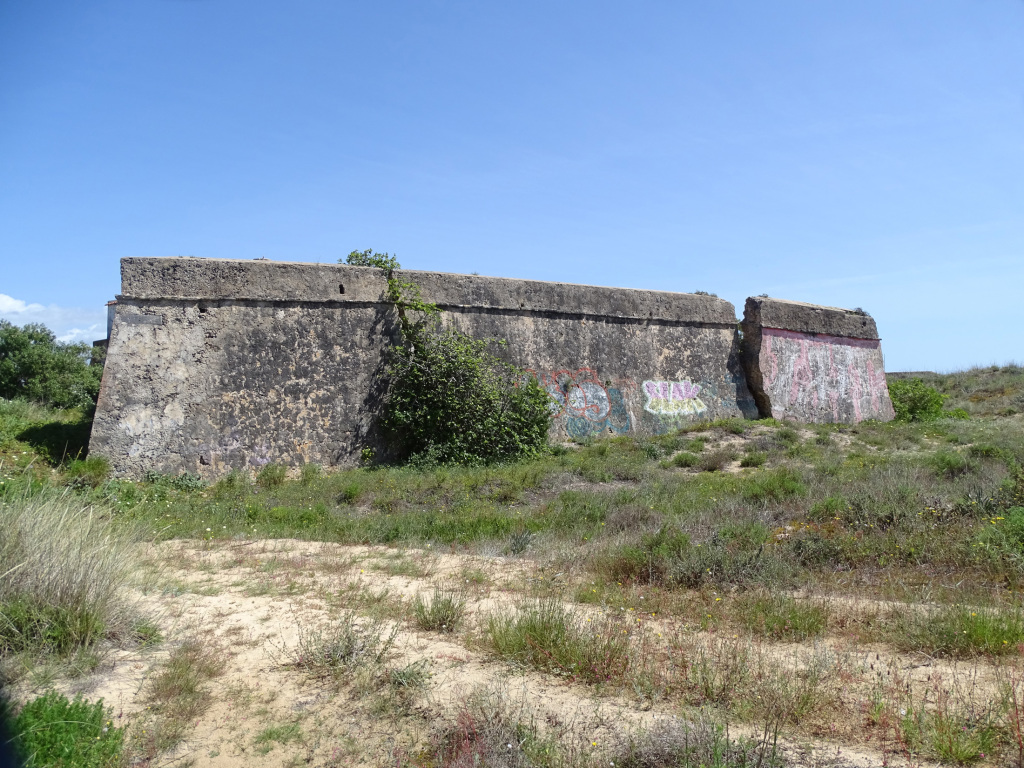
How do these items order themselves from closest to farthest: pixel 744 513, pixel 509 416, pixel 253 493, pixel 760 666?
pixel 760 666, pixel 744 513, pixel 253 493, pixel 509 416

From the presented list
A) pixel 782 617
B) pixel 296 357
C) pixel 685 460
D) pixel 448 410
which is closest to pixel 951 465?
pixel 685 460

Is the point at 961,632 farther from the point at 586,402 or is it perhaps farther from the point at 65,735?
the point at 586,402

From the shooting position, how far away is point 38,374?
15898 millimetres

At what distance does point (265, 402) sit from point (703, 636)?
7274mm

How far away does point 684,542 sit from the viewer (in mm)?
5207

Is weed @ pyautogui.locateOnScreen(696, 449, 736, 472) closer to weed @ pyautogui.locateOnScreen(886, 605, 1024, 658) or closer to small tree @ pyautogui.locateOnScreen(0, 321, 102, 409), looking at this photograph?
weed @ pyautogui.locateOnScreen(886, 605, 1024, 658)

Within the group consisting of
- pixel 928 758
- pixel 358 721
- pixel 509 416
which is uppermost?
pixel 509 416

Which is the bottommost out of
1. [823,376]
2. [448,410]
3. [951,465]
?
[951,465]

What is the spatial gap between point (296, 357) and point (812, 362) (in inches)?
391

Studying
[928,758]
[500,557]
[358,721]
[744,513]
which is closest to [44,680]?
[358,721]

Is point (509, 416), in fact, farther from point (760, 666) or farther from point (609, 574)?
point (760, 666)

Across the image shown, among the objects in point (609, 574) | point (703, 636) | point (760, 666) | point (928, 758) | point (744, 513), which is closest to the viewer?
point (928, 758)

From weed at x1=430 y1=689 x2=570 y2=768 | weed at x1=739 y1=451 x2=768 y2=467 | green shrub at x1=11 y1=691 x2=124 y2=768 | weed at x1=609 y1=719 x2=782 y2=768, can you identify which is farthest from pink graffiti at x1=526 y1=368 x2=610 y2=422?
green shrub at x1=11 y1=691 x2=124 y2=768

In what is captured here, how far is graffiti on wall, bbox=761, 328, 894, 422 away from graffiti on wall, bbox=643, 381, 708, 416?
1.54 meters
